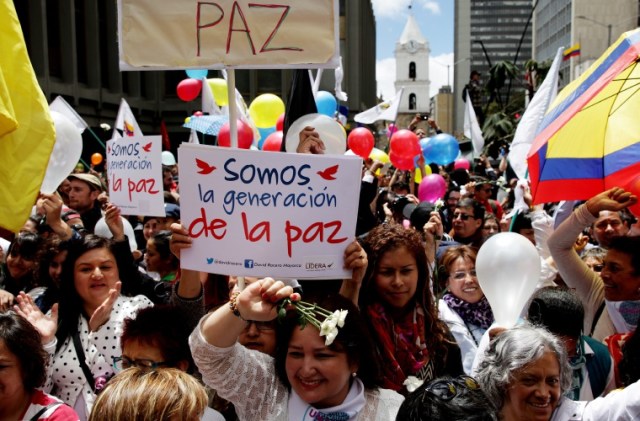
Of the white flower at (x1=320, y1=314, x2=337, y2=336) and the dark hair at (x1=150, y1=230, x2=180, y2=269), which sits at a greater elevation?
the white flower at (x1=320, y1=314, x2=337, y2=336)

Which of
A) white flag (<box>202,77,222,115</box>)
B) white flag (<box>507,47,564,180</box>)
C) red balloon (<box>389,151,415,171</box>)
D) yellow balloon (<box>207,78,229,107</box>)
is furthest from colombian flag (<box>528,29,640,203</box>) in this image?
white flag (<box>202,77,222,115</box>)

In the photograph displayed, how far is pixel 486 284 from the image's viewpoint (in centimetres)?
341

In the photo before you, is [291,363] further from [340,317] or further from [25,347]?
[25,347]

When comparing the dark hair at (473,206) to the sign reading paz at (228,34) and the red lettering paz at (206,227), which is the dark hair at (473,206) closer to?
the sign reading paz at (228,34)

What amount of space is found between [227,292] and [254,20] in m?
1.32

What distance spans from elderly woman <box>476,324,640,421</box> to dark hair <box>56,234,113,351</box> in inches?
76.6

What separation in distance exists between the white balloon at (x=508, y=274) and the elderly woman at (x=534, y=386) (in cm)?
55

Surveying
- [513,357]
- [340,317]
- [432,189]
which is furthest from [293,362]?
[432,189]

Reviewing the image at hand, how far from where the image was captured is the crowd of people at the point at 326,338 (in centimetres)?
229

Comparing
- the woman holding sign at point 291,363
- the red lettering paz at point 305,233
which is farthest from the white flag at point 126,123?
the woman holding sign at point 291,363

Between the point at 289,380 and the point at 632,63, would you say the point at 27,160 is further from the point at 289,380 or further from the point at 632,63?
the point at 632,63

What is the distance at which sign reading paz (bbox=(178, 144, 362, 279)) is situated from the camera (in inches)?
105

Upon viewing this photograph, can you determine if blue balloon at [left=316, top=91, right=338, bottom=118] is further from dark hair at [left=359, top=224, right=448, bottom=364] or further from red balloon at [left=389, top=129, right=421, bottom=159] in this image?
dark hair at [left=359, top=224, right=448, bottom=364]

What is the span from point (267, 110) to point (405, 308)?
5849mm
